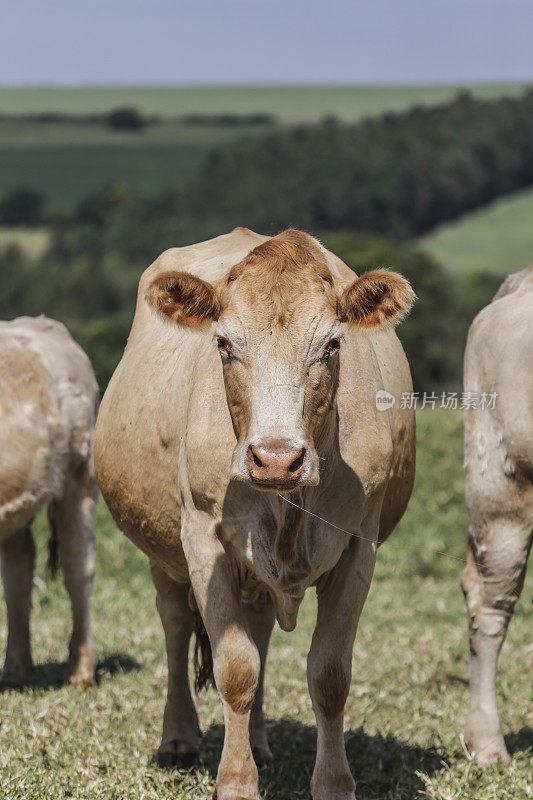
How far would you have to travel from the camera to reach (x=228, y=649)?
4.73m

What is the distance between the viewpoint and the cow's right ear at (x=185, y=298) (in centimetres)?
455

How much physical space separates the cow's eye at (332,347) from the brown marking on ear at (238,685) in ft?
4.30

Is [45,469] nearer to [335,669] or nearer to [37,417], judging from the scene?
[37,417]

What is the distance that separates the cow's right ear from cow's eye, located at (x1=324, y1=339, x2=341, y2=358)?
485mm

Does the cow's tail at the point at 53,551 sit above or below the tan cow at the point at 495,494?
below

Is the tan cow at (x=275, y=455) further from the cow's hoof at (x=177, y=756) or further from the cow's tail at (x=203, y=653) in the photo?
the cow's hoof at (x=177, y=756)

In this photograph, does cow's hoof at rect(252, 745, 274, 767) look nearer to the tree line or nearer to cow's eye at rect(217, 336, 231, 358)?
cow's eye at rect(217, 336, 231, 358)

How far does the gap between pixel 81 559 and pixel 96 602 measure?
2450 millimetres

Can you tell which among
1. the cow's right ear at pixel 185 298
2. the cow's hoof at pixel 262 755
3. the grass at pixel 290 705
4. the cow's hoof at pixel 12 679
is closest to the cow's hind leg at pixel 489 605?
the grass at pixel 290 705

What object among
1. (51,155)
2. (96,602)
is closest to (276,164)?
(51,155)

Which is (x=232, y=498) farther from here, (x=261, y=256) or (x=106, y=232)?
(x=106, y=232)

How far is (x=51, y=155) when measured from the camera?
3634 inches

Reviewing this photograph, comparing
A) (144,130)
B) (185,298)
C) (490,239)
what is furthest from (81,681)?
(144,130)

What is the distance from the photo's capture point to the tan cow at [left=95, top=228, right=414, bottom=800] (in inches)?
169
